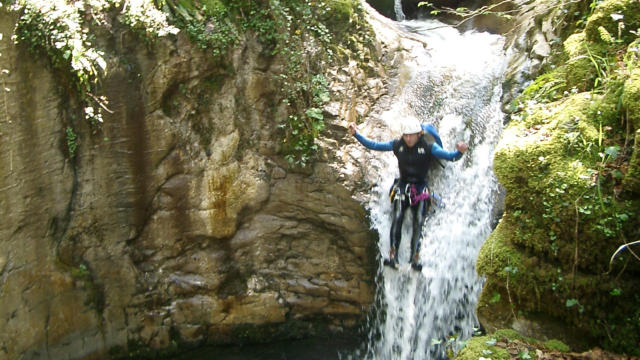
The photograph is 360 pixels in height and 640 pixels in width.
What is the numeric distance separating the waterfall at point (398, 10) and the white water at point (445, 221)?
471cm

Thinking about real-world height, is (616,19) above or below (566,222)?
above

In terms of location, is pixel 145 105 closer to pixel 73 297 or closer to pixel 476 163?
pixel 73 297

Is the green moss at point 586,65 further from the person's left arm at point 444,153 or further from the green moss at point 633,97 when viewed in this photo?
the person's left arm at point 444,153

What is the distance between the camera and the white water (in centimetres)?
585

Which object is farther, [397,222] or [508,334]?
[397,222]

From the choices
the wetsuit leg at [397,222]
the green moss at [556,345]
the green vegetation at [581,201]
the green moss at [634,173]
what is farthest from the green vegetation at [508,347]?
the wetsuit leg at [397,222]

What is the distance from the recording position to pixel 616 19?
3898 millimetres

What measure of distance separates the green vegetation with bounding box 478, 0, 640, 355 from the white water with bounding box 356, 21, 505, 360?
6.33 ft

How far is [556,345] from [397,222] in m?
2.85

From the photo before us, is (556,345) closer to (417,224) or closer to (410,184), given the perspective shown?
(417,224)

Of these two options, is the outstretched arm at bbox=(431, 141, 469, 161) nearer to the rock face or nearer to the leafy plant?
the rock face

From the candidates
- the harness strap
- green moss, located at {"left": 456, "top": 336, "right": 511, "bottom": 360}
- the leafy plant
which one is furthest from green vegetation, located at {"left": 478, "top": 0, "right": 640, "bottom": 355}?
the leafy plant

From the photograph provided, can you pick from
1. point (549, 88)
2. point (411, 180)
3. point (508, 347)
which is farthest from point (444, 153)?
point (508, 347)

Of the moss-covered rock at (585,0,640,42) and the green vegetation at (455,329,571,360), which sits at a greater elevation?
the moss-covered rock at (585,0,640,42)
